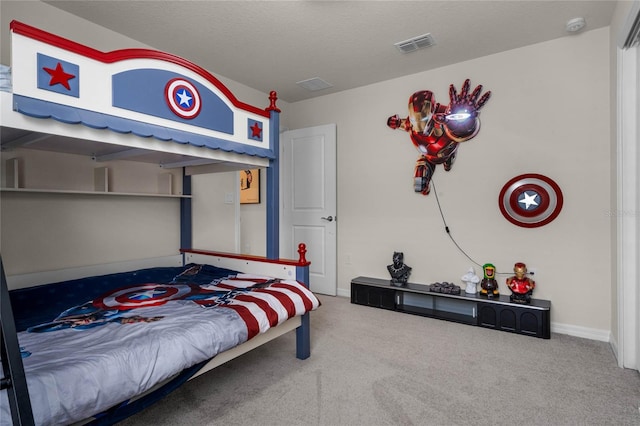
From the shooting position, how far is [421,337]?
2674 millimetres

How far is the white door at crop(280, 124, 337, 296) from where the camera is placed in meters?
4.01

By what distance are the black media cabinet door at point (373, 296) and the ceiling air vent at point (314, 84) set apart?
2210 mm

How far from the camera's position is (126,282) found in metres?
2.33

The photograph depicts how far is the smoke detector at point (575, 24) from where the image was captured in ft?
8.19

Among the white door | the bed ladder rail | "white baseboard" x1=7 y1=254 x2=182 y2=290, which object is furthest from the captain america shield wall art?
the bed ladder rail

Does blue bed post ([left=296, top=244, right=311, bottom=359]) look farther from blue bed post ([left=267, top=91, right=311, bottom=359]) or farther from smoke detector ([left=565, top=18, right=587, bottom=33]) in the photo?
smoke detector ([left=565, top=18, right=587, bottom=33])

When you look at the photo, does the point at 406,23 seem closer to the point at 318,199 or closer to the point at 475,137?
the point at 475,137

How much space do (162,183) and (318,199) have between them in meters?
1.75

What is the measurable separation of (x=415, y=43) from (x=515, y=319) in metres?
2.41

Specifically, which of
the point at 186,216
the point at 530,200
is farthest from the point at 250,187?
the point at 530,200

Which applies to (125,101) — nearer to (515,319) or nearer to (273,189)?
(273,189)

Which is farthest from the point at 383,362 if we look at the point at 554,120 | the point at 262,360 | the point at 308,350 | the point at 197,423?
the point at 554,120

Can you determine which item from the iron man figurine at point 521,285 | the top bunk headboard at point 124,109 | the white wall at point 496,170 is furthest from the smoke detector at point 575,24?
the top bunk headboard at point 124,109

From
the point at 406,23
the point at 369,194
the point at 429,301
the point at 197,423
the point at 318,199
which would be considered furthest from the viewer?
the point at 318,199
